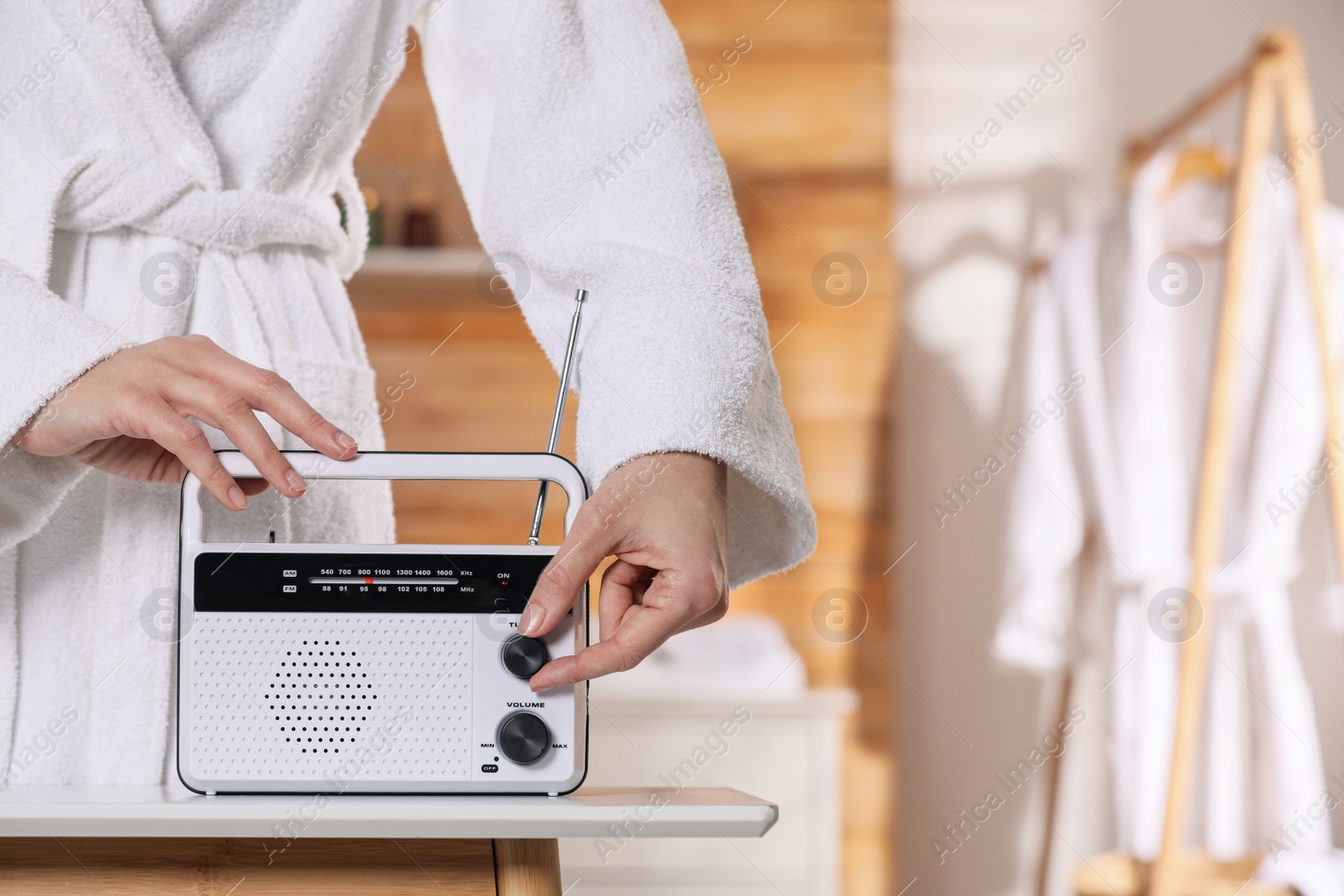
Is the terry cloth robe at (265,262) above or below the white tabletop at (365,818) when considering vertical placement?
above

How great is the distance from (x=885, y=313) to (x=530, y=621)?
6.20 ft

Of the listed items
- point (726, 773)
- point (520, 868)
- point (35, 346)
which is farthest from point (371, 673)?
point (726, 773)

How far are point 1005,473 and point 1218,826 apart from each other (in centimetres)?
74

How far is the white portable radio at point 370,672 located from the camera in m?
0.45

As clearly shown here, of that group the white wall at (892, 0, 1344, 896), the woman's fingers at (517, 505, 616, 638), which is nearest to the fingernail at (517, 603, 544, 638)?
the woman's fingers at (517, 505, 616, 638)

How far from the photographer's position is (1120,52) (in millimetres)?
2070

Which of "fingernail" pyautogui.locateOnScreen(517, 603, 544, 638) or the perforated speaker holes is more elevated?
"fingernail" pyautogui.locateOnScreen(517, 603, 544, 638)

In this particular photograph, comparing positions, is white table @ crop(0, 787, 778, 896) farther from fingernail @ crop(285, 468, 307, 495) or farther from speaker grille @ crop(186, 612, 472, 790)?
fingernail @ crop(285, 468, 307, 495)

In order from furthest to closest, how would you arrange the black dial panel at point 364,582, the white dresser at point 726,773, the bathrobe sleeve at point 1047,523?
the bathrobe sleeve at point 1047,523, the white dresser at point 726,773, the black dial panel at point 364,582

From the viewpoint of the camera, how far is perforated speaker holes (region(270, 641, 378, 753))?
1.47ft

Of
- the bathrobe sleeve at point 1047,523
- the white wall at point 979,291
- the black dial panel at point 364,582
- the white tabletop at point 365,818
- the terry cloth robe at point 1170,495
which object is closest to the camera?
the white tabletop at point 365,818

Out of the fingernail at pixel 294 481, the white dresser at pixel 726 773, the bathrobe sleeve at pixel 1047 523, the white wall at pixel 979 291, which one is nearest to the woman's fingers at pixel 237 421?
the fingernail at pixel 294 481

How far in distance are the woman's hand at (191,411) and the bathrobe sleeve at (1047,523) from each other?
1.58 metres

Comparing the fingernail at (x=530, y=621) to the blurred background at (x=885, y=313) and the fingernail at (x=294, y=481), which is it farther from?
the blurred background at (x=885, y=313)
